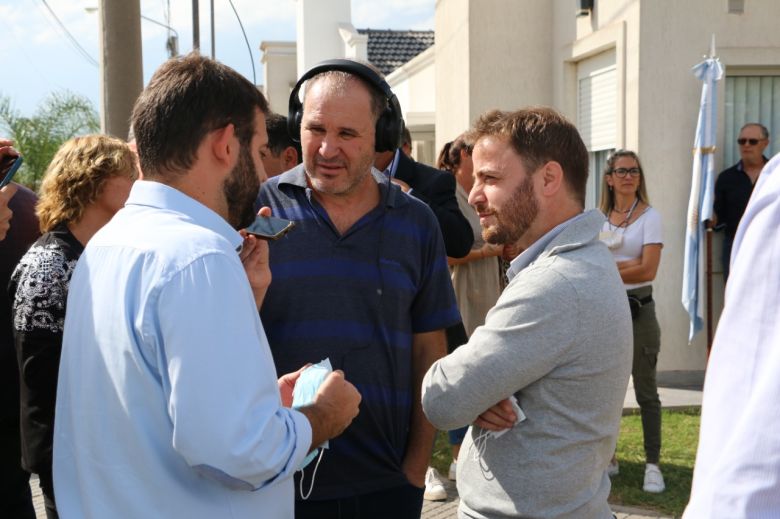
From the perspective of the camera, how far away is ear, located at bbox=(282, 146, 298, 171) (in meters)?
4.99

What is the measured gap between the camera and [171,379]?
176cm

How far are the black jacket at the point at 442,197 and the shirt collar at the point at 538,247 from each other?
197 cm

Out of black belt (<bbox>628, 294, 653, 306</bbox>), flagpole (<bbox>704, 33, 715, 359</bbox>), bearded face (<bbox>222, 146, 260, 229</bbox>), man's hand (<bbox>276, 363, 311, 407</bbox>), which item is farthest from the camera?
flagpole (<bbox>704, 33, 715, 359</bbox>)

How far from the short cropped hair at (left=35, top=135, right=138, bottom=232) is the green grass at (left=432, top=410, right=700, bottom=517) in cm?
354

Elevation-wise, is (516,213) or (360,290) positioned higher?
(516,213)

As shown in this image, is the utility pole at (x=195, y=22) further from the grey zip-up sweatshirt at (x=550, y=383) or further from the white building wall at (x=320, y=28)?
the grey zip-up sweatshirt at (x=550, y=383)

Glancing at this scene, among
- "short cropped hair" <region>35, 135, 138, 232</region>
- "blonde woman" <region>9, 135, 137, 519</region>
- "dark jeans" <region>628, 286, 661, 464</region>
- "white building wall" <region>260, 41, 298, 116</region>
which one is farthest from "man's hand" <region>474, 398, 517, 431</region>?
"white building wall" <region>260, 41, 298, 116</region>

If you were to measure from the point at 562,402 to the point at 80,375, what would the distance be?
1.27 metres

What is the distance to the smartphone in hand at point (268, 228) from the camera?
8.02 ft

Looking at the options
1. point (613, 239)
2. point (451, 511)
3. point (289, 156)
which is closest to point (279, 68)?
point (613, 239)

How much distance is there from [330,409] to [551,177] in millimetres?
1030

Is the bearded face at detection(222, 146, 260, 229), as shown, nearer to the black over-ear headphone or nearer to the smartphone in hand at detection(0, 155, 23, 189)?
the black over-ear headphone

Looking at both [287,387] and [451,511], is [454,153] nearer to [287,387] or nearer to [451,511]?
[451,511]

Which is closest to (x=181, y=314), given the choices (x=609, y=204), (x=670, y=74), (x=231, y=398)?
(x=231, y=398)
